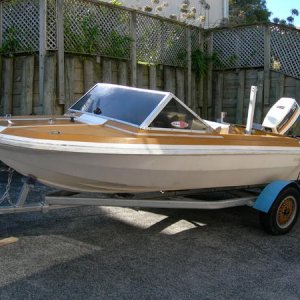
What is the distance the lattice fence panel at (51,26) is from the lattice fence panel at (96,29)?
0.83 feet

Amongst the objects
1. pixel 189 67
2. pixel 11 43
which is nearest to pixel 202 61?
pixel 189 67

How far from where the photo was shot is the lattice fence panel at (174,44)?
11.1 metres

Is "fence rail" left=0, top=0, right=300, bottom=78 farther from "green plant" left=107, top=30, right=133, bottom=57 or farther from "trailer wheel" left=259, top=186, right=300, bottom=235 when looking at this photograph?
"trailer wheel" left=259, top=186, right=300, bottom=235

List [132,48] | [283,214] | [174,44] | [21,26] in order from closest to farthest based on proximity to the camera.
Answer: [283,214]
[21,26]
[132,48]
[174,44]

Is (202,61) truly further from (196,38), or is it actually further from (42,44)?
(42,44)

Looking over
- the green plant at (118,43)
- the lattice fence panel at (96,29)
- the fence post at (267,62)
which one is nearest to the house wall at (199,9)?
the fence post at (267,62)

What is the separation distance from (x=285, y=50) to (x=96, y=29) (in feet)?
15.4

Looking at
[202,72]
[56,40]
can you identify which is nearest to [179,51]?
→ [202,72]

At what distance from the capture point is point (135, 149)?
4613 mm

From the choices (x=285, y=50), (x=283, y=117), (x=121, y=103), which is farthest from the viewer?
(x=285, y=50)

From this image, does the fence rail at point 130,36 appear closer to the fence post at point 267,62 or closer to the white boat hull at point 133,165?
the fence post at point 267,62

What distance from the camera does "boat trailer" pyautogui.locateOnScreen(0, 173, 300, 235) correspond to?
4.92 metres

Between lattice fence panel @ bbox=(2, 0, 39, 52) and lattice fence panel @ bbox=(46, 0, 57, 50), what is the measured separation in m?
0.25

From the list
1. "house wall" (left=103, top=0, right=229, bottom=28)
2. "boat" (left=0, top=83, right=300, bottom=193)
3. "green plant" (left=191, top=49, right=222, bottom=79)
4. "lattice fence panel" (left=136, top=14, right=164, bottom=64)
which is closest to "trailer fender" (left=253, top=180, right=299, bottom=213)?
"boat" (left=0, top=83, right=300, bottom=193)
